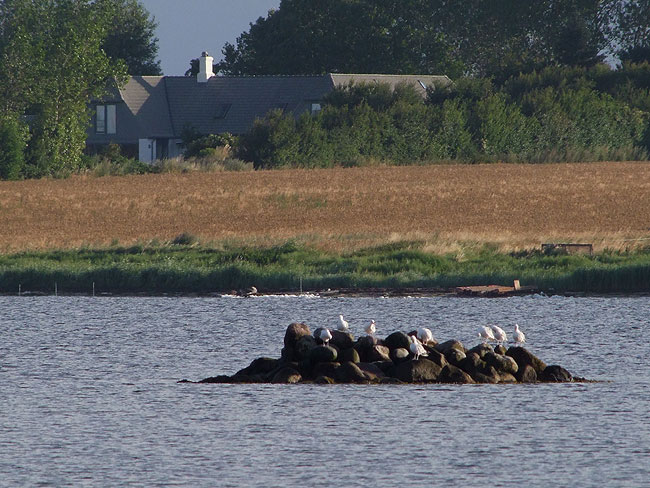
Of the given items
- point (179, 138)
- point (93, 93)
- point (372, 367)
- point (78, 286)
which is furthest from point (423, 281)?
point (179, 138)

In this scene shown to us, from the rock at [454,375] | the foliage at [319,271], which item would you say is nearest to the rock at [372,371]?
the rock at [454,375]

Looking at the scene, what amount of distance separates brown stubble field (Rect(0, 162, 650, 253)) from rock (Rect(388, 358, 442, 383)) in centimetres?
2018

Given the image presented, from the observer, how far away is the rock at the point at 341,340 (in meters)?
25.7

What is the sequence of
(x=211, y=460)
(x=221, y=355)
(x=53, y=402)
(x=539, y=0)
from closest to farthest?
1. (x=211, y=460)
2. (x=53, y=402)
3. (x=221, y=355)
4. (x=539, y=0)

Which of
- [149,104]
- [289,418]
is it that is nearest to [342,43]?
[149,104]

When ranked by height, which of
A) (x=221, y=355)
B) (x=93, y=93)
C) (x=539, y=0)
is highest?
(x=539, y=0)

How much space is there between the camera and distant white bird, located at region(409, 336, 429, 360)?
81.4 feet

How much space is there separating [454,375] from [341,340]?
202 centimetres

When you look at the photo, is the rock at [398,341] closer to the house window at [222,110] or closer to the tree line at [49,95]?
the tree line at [49,95]

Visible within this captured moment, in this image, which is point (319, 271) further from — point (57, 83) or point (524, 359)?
point (57, 83)

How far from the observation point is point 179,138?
10194 centimetres

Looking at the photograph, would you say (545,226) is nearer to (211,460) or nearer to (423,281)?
(423,281)

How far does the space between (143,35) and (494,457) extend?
12634cm

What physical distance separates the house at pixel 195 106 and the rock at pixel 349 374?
74885 mm
